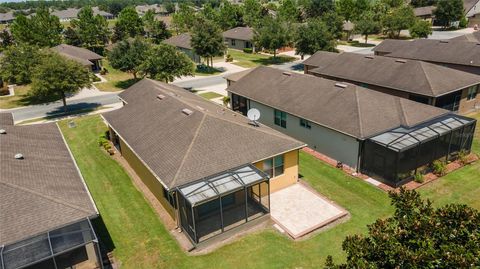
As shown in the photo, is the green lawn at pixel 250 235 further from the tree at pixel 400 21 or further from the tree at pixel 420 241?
the tree at pixel 400 21

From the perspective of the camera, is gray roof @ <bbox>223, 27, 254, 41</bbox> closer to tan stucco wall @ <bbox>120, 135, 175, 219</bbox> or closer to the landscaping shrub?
tan stucco wall @ <bbox>120, 135, 175, 219</bbox>

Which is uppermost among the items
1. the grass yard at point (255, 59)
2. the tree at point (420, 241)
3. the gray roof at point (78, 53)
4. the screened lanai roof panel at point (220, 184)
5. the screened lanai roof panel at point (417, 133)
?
the tree at point (420, 241)

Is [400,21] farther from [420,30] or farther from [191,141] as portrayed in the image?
[191,141]

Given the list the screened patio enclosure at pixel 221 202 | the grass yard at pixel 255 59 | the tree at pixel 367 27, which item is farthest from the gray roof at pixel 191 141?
the tree at pixel 367 27

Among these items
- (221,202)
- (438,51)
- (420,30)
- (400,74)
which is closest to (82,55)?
(400,74)

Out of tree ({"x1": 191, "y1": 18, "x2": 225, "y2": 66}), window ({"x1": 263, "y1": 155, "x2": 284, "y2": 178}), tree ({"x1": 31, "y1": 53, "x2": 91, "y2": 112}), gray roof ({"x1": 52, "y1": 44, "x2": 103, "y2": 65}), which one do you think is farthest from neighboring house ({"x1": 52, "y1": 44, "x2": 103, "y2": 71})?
window ({"x1": 263, "y1": 155, "x2": 284, "y2": 178})

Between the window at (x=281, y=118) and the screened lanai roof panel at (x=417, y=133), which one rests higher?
Result: the screened lanai roof panel at (x=417, y=133)
